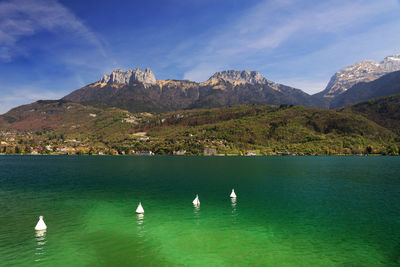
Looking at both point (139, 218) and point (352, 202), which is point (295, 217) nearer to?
point (352, 202)

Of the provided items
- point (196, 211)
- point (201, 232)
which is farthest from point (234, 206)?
point (201, 232)

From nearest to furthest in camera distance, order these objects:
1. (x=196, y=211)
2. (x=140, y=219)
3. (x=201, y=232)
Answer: (x=201, y=232) < (x=140, y=219) < (x=196, y=211)

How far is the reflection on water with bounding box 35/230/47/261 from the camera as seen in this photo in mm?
22077

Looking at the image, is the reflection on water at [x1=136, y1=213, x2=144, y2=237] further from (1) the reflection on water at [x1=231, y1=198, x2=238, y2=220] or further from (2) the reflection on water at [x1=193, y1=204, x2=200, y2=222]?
(1) the reflection on water at [x1=231, y1=198, x2=238, y2=220]

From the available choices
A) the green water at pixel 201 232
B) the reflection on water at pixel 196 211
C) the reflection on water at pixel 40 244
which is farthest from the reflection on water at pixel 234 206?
the reflection on water at pixel 40 244

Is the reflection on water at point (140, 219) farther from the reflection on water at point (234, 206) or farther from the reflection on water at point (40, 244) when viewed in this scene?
the reflection on water at point (234, 206)

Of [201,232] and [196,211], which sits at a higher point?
[201,232]

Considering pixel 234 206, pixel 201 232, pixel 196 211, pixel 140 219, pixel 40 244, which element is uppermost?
pixel 40 244

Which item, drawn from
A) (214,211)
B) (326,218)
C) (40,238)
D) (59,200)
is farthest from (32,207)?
(326,218)

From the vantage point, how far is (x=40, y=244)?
24.9 m

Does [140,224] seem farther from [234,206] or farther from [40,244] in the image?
[234,206]

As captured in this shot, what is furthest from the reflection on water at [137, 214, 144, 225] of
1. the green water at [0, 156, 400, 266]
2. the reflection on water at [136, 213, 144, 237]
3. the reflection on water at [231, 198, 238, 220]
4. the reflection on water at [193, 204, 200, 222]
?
the reflection on water at [231, 198, 238, 220]

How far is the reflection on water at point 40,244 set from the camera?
2208 cm

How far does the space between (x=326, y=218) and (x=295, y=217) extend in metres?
4.52
